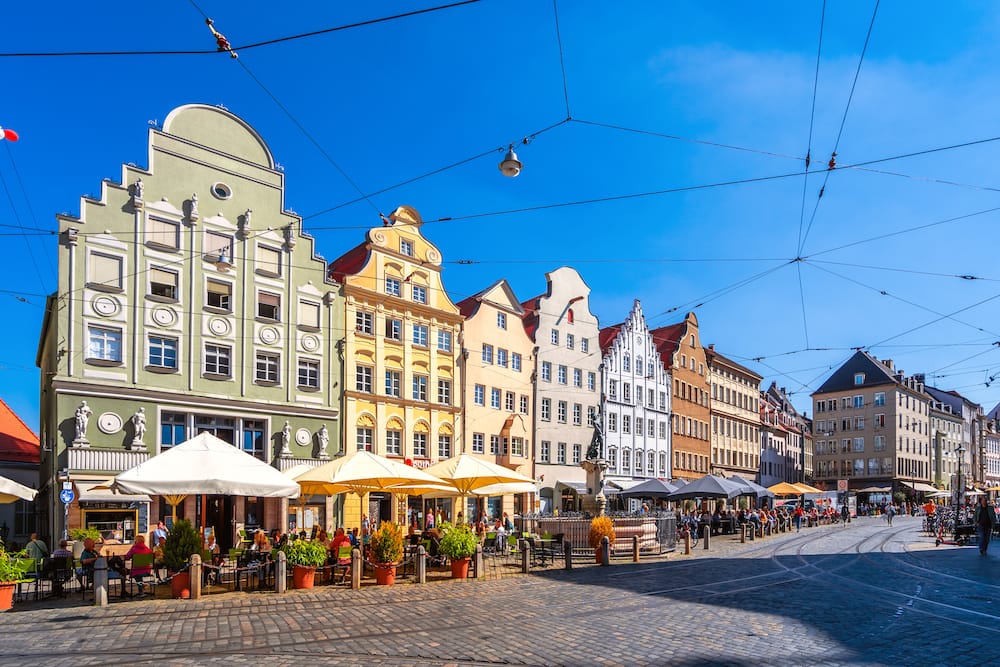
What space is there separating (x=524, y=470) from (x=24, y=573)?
32.6 m

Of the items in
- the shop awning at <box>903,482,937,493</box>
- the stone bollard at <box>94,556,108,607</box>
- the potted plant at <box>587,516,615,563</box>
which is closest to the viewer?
the stone bollard at <box>94,556,108,607</box>

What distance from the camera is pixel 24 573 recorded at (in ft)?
51.5

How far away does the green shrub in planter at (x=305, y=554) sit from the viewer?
17281 mm

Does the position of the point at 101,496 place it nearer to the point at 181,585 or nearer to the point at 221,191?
the point at 221,191

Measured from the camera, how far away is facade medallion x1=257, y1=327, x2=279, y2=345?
33.7 meters

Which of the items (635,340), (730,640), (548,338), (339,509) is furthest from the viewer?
(635,340)

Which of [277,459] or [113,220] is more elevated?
[113,220]

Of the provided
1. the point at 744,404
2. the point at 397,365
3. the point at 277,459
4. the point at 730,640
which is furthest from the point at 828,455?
the point at 730,640

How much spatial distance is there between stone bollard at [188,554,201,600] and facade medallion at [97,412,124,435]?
574 inches

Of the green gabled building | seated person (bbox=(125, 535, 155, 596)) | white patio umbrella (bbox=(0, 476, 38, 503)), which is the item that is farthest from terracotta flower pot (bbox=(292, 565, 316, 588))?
the green gabled building

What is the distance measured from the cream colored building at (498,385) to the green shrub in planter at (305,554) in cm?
2451

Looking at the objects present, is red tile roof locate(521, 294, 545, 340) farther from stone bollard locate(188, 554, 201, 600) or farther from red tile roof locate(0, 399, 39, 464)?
stone bollard locate(188, 554, 201, 600)

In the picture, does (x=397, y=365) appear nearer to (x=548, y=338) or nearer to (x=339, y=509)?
(x=339, y=509)

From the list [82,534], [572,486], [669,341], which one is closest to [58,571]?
[82,534]
